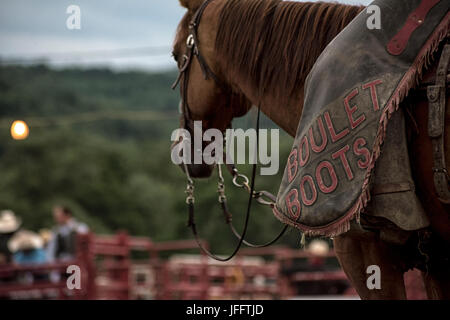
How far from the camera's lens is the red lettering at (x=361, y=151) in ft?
8.86

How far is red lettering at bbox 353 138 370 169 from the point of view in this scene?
106 inches

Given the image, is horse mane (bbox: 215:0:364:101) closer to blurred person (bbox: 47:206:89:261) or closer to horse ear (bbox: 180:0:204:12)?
horse ear (bbox: 180:0:204:12)

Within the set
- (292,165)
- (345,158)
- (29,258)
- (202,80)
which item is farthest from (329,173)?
(29,258)

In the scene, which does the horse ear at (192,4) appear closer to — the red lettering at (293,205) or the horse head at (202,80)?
the horse head at (202,80)

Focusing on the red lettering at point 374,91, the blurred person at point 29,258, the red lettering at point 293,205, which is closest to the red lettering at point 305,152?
the red lettering at point 293,205

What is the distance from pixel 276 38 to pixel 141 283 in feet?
32.1

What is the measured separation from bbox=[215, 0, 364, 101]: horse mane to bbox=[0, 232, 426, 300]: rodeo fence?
17.9 feet

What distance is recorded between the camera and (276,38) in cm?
343

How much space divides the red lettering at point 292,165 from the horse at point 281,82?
0.33 meters

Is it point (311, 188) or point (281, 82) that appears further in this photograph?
point (281, 82)

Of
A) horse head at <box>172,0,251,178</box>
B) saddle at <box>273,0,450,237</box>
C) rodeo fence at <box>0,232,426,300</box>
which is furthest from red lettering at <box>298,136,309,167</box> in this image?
rodeo fence at <box>0,232,426,300</box>

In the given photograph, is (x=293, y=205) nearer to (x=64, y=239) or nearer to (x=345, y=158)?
(x=345, y=158)

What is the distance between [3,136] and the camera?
75.6 meters
